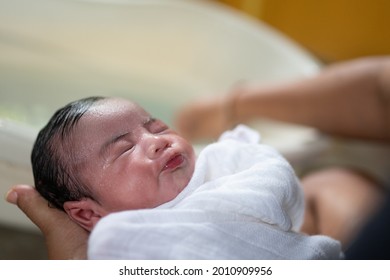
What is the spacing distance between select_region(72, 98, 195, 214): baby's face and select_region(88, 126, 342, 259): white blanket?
2cm

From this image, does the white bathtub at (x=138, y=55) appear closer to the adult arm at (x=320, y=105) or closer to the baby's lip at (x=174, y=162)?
the adult arm at (x=320, y=105)

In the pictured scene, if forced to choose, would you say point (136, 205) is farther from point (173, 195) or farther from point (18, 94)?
point (18, 94)

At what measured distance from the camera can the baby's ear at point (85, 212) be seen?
52 cm

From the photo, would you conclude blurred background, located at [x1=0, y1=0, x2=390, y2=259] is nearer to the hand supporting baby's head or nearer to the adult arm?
the adult arm

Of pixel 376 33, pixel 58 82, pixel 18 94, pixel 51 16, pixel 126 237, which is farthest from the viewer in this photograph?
pixel 376 33

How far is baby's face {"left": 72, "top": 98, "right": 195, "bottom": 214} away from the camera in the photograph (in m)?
0.51

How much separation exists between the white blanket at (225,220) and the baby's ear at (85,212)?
4 centimetres

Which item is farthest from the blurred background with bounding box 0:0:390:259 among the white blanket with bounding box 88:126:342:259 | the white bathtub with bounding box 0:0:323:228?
the white blanket with bounding box 88:126:342:259

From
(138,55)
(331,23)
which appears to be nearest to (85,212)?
(138,55)

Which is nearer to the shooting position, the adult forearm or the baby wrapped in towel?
the baby wrapped in towel

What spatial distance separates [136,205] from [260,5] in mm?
1185

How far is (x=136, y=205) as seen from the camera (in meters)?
0.52

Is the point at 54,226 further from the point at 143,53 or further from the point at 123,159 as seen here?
the point at 143,53
